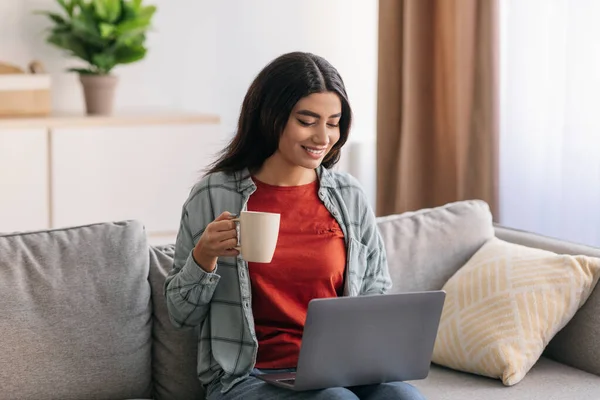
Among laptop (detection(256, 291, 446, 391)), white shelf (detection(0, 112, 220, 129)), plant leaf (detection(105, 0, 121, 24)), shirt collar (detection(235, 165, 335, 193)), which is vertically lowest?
laptop (detection(256, 291, 446, 391))

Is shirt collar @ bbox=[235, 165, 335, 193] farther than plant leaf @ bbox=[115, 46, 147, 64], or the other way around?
plant leaf @ bbox=[115, 46, 147, 64]

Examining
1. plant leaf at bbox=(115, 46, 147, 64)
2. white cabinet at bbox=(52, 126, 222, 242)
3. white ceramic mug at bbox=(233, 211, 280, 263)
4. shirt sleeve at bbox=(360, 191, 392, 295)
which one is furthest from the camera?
plant leaf at bbox=(115, 46, 147, 64)

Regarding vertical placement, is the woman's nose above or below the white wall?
below

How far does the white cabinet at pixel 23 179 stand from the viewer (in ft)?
12.5

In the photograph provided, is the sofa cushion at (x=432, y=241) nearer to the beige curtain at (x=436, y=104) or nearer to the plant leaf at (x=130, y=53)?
the beige curtain at (x=436, y=104)

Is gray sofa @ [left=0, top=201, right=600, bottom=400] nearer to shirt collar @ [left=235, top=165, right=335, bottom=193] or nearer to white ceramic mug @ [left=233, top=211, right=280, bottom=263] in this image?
shirt collar @ [left=235, top=165, right=335, bottom=193]

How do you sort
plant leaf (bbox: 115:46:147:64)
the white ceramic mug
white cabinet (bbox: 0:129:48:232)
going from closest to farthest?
1. the white ceramic mug
2. white cabinet (bbox: 0:129:48:232)
3. plant leaf (bbox: 115:46:147:64)

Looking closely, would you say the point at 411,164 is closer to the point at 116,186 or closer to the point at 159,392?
the point at 116,186

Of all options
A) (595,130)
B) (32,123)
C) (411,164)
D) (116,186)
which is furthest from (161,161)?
(595,130)

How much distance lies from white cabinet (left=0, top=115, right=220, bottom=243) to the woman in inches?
64.1

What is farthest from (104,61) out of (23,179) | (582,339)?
(582,339)

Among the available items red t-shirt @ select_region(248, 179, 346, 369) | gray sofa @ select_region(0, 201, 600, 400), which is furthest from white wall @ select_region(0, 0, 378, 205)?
red t-shirt @ select_region(248, 179, 346, 369)

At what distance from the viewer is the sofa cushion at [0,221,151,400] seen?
2238 millimetres

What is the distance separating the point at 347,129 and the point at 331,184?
138 mm
